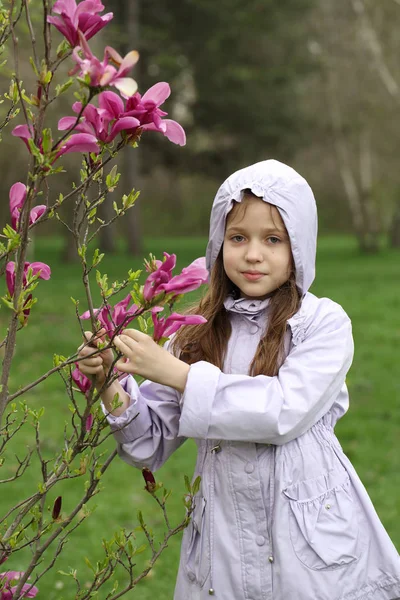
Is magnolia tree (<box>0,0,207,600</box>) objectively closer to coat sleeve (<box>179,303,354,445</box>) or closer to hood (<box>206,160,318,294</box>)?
coat sleeve (<box>179,303,354,445</box>)

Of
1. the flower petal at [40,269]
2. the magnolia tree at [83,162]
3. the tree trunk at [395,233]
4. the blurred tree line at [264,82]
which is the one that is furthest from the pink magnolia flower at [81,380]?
the tree trunk at [395,233]

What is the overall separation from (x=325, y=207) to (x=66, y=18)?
103 feet

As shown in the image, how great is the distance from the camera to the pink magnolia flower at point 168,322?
1.73 meters

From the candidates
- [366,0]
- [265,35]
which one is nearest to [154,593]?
[265,35]

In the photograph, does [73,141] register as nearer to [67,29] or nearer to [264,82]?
[67,29]

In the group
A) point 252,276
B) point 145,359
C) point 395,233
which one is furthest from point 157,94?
point 395,233

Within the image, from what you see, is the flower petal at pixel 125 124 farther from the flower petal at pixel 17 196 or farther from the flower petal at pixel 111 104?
the flower petal at pixel 17 196

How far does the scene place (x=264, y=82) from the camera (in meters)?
19.7

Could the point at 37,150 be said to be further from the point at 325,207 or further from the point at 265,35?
the point at 325,207

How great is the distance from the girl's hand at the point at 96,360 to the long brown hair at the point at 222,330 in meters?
0.39

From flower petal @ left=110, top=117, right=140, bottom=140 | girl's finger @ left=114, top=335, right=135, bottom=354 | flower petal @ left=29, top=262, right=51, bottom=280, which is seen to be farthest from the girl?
flower petal @ left=110, top=117, right=140, bottom=140

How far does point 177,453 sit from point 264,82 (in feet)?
49.4

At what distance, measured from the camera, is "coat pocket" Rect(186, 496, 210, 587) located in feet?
7.05

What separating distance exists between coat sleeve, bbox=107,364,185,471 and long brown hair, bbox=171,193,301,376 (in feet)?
0.43
